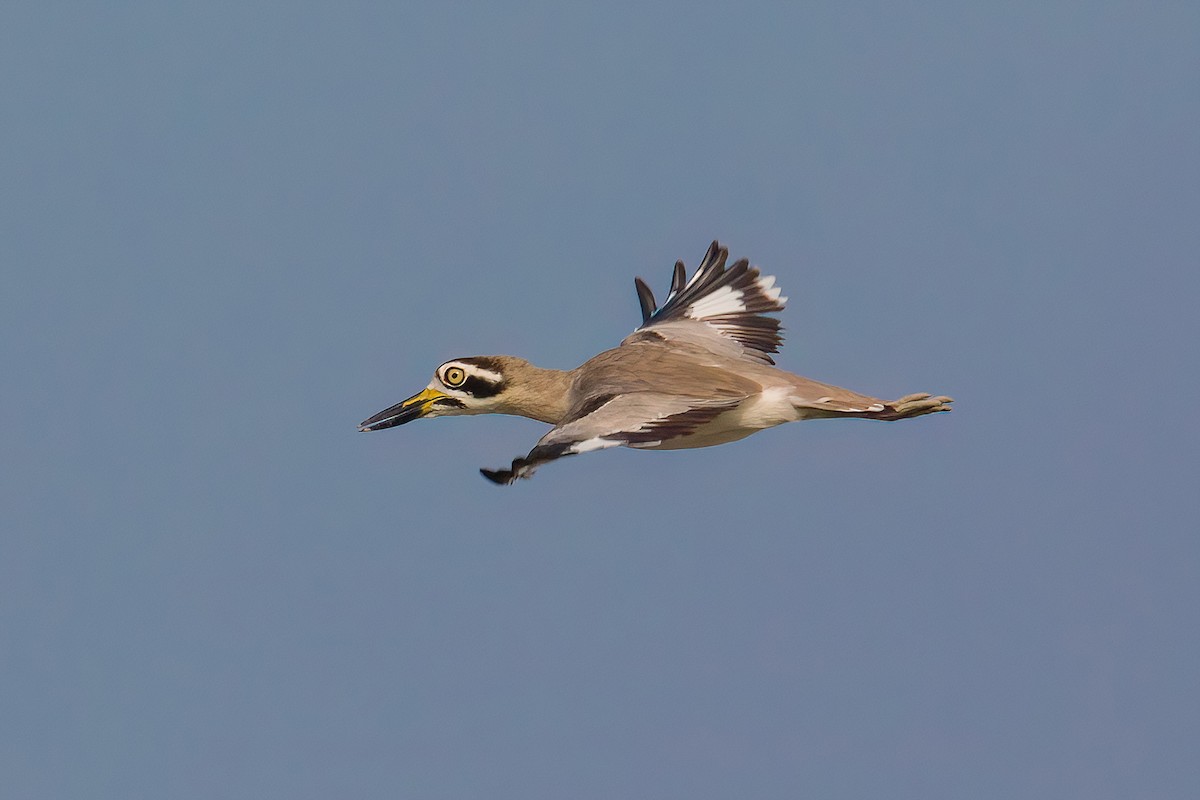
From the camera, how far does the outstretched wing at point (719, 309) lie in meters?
19.3

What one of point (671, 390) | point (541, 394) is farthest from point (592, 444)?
point (541, 394)

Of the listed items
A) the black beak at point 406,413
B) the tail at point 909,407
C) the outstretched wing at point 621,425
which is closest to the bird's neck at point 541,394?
the black beak at point 406,413

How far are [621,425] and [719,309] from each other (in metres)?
6.41

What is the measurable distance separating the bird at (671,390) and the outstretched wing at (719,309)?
20mm

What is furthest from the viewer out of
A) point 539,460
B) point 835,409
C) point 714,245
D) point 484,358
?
point 714,245

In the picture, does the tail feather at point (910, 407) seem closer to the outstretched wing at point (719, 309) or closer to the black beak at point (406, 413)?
the outstretched wing at point (719, 309)

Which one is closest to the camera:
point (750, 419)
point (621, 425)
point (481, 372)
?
point (621, 425)

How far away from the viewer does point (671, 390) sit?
15.6 meters

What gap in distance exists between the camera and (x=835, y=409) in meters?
16.5

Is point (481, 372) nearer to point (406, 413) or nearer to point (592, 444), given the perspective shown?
point (406, 413)

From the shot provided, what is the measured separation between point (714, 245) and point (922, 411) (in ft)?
17.4

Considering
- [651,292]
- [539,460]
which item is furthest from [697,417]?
[651,292]

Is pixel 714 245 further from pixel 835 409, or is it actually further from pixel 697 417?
pixel 697 417

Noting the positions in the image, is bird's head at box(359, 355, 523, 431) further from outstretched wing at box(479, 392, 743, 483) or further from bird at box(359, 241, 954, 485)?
outstretched wing at box(479, 392, 743, 483)
